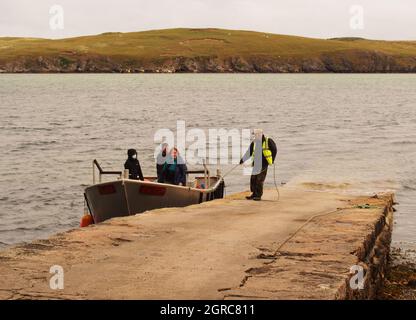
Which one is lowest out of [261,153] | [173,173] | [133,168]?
[173,173]

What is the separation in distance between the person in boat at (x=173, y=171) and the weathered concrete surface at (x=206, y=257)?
344 centimetres

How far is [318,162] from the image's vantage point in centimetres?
4284

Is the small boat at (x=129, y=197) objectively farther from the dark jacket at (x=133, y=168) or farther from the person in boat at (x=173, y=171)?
the person in boat at (x=173, y=171)

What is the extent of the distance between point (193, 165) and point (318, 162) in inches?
274

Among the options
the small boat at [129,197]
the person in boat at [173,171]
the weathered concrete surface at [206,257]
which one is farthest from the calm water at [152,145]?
the weathered concrete surface at [206,257]

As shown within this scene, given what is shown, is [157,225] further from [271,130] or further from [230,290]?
[271,130]

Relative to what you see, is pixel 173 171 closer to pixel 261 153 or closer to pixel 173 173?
pixel 173 173

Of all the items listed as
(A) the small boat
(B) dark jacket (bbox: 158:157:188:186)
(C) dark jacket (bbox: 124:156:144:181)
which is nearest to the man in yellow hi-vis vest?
(B) dark jacket (bbox: 158:157:188:186)

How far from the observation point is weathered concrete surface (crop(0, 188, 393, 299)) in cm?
1133

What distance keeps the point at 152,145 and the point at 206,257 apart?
39679 millimetres

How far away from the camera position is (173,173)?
905 inches

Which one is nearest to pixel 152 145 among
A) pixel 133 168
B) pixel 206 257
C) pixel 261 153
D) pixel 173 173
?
pixel 173 173

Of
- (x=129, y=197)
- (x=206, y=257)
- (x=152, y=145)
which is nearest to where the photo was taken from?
(x=206, y=257)
